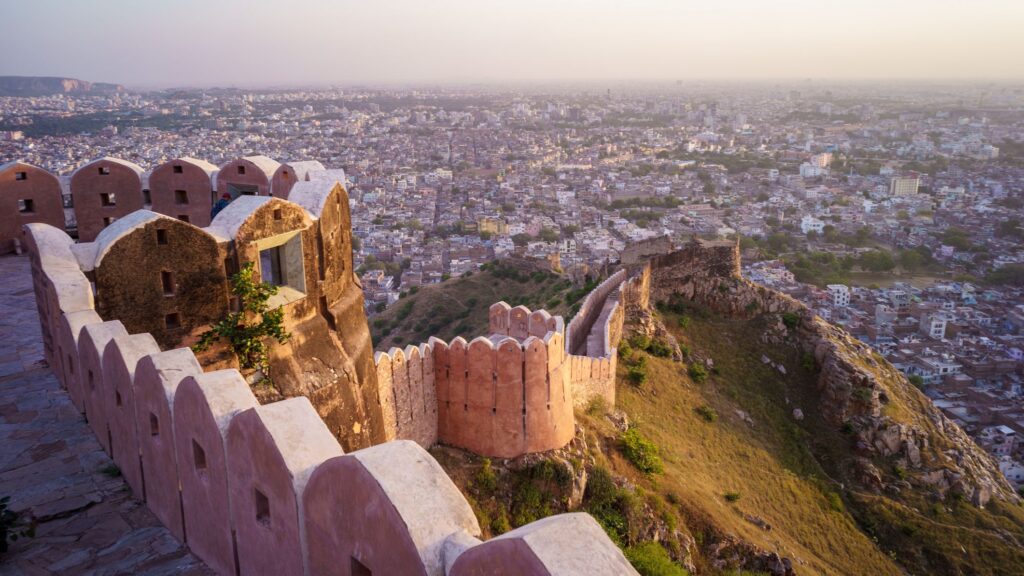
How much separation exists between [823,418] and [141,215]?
1540cm

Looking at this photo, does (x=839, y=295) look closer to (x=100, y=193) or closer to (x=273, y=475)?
(x=100, y=193)

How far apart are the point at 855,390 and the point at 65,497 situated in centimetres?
1633

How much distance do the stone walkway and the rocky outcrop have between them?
13078 mm

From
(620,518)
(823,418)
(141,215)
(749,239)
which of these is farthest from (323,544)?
(749,239)

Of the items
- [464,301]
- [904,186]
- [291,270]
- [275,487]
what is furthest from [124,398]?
[904,186]

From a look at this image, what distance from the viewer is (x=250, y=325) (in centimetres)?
709

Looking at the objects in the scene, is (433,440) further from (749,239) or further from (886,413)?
(749,239)

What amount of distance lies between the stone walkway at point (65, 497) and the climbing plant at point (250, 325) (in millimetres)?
1451

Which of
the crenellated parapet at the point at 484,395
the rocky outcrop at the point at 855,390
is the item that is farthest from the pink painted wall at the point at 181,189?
the rocky outcrop at the point at 855,390

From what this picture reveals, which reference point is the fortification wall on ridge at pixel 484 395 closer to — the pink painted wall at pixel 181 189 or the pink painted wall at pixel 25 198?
the pink painted wall at pixel 181 189

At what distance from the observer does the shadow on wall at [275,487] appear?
245cm

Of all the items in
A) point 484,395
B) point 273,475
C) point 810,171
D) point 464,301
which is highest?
point 273,475

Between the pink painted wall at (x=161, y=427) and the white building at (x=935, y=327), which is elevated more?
the pink painted wall at (x=161, y=427)

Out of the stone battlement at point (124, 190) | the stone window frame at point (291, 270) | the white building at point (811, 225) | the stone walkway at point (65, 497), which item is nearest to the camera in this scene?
the stone walkway at point (65, 497)
